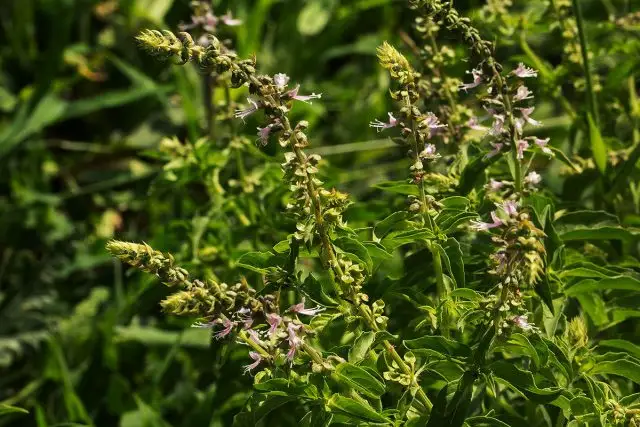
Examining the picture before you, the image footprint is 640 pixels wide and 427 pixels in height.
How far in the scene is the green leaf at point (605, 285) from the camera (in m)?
1.83

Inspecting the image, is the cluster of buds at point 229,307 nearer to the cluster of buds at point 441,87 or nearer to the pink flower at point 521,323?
the pink flower at point 521,323

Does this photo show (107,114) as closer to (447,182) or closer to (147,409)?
(147,409)

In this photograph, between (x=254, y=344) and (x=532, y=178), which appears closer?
(x=254, y=344)

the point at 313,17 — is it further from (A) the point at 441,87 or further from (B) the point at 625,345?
(B) the point at 625,345

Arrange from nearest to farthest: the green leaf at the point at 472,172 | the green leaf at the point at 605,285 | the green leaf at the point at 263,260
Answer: the green leaf at the point at 263,260, the green leaf at the point at 605,285, the green leaf at the point at 472,172

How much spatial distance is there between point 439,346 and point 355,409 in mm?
174

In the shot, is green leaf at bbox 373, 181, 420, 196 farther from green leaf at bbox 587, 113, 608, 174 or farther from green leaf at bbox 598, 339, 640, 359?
green leaf at bbox 587, 113, 608, 174

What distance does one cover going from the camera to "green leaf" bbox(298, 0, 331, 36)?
4.31 metres

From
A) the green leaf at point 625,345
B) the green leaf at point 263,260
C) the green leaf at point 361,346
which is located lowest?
the green leaf at point 625,345

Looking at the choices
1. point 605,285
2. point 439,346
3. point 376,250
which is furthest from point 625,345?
point 376,250

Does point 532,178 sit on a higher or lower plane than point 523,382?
higher

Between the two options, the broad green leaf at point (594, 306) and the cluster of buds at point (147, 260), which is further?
the broad green leaf at point (594, 306)

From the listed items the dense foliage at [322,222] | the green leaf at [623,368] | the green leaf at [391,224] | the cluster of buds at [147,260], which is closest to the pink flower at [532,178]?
the dense foliage at [322,222]

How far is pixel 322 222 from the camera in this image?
1.60m
